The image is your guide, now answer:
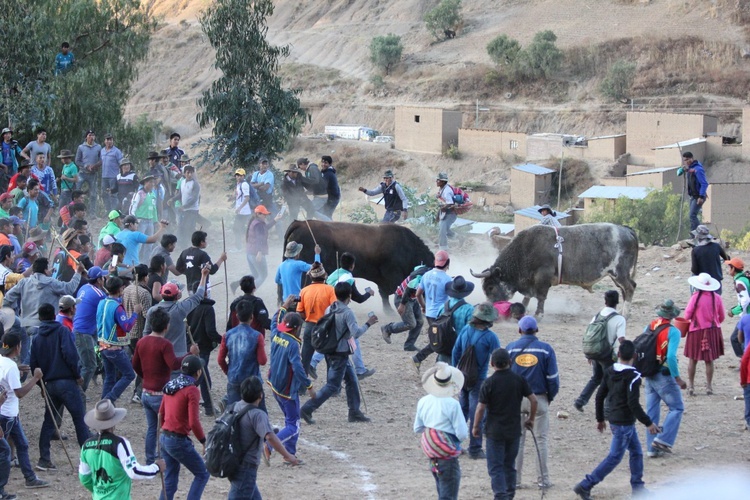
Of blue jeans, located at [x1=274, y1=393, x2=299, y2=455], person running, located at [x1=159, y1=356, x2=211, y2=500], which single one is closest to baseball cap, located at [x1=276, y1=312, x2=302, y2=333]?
blue jeans, located at [x1=274, y1=393, x2=299, y2=455]

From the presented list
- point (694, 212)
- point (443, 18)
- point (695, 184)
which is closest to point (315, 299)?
point (695, 184)

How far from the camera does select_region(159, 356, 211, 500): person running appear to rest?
8977 mm

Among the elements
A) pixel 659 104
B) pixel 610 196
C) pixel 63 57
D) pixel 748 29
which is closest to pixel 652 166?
pixel 610 196

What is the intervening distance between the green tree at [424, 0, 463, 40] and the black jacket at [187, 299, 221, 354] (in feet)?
260

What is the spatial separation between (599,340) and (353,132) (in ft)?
217

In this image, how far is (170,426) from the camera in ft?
29.5

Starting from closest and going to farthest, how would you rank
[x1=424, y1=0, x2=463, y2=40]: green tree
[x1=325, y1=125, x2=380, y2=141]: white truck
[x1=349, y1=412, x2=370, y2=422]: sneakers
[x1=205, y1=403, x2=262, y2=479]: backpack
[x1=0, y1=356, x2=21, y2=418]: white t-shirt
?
[x1=205, y1=403, x2=262, y2=479]: backpack < [x1=0, y1=356, x2=21, y2=418]: white t-shirt < [x1=349, y1=412, x2=370, y2=422]: sneakers < [x1=325, y1=125, x2=380, y2=141]: white truck < [x1=424, y1=0, x2=463, y2=40]: green tree

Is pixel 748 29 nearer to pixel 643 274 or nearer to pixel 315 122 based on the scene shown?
pixel 315 122

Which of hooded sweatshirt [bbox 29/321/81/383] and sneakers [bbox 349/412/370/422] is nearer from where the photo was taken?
hooded sweatshirt [bbox 29/321/81/383]

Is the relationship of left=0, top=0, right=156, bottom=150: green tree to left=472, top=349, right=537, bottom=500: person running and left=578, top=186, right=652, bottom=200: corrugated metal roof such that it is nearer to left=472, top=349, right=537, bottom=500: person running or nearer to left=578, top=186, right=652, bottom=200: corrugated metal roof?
left=472, top=349, right=537, bottom=500: person running

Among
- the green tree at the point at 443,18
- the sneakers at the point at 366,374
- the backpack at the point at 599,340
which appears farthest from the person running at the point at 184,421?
the green tree at the point at 443,18

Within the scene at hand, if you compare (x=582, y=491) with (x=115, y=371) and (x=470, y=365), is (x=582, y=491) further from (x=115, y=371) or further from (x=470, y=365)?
(x=115, y=371)

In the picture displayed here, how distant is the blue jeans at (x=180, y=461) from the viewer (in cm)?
901

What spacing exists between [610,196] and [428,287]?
143 ft
